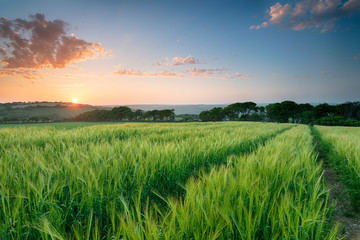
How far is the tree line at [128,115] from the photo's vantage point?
239 feet

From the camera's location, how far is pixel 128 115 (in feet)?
239

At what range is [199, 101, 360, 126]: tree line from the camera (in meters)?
53.7

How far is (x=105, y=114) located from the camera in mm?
75375

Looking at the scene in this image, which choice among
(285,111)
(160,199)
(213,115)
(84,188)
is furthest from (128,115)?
(84,188)

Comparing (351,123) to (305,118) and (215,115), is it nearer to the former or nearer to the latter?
(305,118)

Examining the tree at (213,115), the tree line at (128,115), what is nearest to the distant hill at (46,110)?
the tree line at (128,115)

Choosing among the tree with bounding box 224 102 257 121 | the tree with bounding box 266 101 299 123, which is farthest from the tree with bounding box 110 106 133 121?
the tree with bounding box 266 101 299 123

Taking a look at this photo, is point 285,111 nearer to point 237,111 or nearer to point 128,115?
point 237,111

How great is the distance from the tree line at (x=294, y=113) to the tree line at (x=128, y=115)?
15.2m

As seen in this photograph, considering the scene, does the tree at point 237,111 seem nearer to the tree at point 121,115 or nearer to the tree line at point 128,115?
the tree line at point 128,115

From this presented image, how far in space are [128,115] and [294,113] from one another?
63.8 m

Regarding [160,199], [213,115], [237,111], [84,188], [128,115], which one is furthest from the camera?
[213,115]

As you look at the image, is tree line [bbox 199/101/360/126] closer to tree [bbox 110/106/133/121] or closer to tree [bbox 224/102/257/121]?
tree [bbox 224/102/257/121]

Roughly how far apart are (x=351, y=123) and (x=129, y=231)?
65984 millimetres
